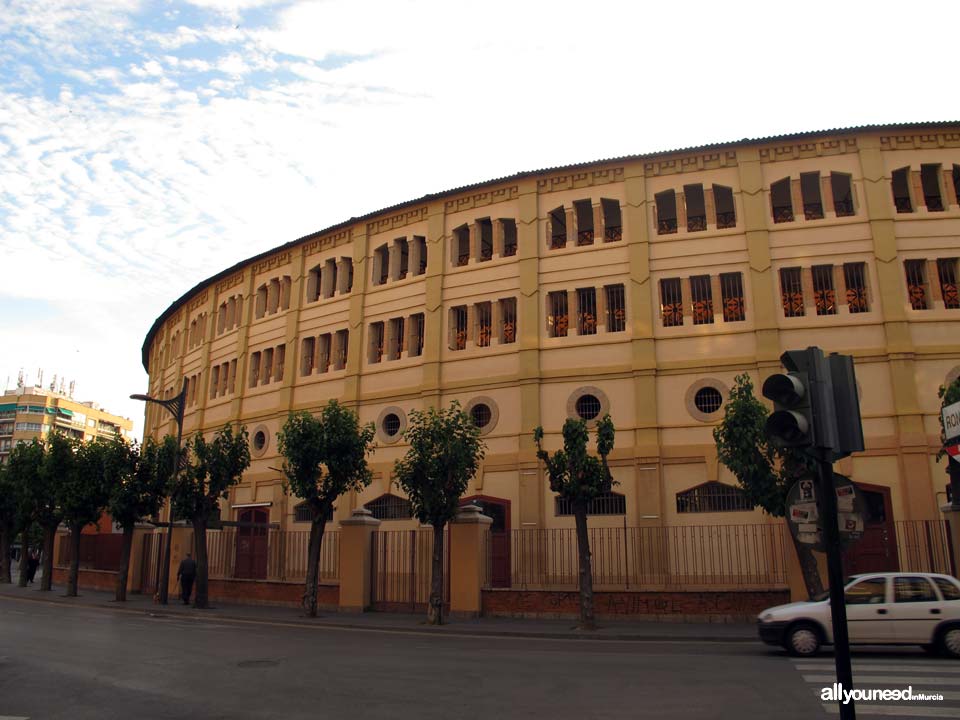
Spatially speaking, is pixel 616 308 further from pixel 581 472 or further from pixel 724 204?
pixel 581 472

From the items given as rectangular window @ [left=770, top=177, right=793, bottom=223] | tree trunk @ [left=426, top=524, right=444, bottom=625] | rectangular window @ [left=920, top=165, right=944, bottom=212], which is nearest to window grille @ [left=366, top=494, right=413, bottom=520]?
tree trunk @ [left=426, top=524, right=444, bottom=625]

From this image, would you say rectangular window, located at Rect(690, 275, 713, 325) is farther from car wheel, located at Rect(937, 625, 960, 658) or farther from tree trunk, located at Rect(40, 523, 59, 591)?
tree trunk, located at Rect(40, 523, 59, 591)

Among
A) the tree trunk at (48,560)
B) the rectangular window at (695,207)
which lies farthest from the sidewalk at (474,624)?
the rectangular window at (695,207)

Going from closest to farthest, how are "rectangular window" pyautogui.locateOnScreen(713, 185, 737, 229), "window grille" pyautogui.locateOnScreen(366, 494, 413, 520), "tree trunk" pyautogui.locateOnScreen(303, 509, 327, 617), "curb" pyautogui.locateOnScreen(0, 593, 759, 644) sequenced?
"curb" pyautogui.locateOnScreen(0, 593, 759, 644) → "tree trunk" pyautogui.locateOnScreen(303, 509, 327, 617) → "rectangular window" pyautogui.locateOnScreen(713, 185, 737, 229) → "window grille" pyautogui.locateOnScreen(366, 494, 413, 520)

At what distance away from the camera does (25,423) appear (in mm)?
109000

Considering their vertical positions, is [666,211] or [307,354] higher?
[666,211]

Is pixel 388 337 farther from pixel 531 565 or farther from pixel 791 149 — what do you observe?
pixel 791 149

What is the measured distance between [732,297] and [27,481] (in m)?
34.0

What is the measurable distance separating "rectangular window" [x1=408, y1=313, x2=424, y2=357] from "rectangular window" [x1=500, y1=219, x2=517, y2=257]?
14.2ft

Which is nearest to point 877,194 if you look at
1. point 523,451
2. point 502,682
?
point 523,451

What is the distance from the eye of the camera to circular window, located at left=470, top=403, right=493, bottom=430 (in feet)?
90.5

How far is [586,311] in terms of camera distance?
2733 cm

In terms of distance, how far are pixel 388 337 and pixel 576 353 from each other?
8.29m

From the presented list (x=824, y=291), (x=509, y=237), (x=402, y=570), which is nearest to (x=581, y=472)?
(x=402, y=570)
